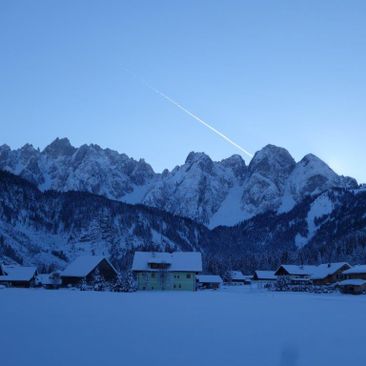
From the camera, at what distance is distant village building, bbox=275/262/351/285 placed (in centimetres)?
10862

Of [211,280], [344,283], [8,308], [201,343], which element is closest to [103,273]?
[211,280]

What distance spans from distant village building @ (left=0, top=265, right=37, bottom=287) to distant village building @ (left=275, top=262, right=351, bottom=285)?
57690mm

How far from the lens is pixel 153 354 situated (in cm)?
1733

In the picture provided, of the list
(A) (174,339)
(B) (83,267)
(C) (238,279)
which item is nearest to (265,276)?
(C) (238,279)

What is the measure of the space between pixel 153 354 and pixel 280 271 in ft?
355

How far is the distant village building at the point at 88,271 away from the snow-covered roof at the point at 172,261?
597 cm

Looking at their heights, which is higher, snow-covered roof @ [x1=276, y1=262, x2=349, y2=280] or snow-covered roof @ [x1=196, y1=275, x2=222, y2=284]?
snow-covered roof @ [x1=276, y1=262, x2=349, y2=280]

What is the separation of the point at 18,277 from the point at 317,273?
211 ft

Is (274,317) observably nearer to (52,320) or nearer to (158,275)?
(52,320)

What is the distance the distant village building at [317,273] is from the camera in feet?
356

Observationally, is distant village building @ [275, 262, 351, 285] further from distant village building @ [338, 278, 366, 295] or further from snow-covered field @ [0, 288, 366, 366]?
snow-covered field @ [0, 288, 366, 366]

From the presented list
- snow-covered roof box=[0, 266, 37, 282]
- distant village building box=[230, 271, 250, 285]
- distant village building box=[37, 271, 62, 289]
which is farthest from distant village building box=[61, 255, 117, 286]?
distant village building box=[230, 271, 250, 285]

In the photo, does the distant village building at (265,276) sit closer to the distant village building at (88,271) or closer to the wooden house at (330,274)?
the wooden house at (330,274)

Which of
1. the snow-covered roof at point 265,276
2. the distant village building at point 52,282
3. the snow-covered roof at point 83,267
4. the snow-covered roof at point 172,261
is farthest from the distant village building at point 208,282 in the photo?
the distant village building at point 52,282
